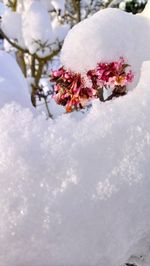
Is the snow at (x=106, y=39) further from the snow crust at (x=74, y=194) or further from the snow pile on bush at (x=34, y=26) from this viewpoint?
the snow pile on bush at (x=34, y=26)

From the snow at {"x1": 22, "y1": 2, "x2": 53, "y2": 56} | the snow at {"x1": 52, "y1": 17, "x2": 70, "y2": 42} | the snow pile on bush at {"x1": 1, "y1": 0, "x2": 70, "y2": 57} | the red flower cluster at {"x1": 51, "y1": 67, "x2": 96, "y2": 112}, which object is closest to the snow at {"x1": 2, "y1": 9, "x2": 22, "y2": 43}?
the snow pile on bush at {"x1": 1, "y1": 0, "x2": 70, "y2": 57}

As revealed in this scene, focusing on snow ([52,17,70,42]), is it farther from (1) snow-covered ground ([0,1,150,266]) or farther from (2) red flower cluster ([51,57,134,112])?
(1) snow-covered ground ([0,1,150,266])

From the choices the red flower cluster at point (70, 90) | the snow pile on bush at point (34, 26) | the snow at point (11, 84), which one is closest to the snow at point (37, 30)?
the snow pile on bush at point (34, 26)

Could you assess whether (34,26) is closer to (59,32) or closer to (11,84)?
(59,32)

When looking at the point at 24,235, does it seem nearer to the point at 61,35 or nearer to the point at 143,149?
the point at 143,149

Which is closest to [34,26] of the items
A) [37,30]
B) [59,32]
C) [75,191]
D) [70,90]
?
[37,30]

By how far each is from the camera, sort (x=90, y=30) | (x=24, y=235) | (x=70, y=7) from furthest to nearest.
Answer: (x=70, y=7) → (x=90, y=30) → (x=24, y=235)

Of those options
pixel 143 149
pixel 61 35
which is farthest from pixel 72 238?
pixel 61 35
